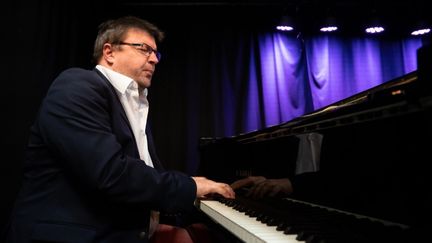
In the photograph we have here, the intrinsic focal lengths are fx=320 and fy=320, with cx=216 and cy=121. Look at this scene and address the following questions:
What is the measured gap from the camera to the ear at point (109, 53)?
1.72 metres

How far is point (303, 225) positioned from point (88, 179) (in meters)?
0.75

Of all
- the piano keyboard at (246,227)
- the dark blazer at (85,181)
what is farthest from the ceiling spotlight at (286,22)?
the dark blazer at (85,181)

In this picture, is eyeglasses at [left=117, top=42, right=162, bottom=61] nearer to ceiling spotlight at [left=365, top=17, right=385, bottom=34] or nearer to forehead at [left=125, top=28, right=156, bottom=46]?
forehead at [left=125, top=28, right=156, bottom=46]

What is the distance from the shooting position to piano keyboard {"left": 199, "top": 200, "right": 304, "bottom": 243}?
0.90 meters

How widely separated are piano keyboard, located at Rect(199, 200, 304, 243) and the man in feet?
0.40

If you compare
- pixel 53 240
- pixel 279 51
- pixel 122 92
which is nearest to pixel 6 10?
pixel 122 92

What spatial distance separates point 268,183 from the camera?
5.61 ft

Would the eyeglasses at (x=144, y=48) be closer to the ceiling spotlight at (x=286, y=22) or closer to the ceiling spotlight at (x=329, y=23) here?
the ceiling spotlight at (x=286, y=22)

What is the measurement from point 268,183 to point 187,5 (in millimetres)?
3654

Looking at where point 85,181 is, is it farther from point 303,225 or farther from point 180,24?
point 180,24

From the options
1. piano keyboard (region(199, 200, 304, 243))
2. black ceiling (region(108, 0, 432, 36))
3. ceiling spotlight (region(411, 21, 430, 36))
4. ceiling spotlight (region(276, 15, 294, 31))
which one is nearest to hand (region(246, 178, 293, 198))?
piano keyboard (region(199, 200, 304, 243))

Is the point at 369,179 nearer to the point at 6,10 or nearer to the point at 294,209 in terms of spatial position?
the point at 294,209

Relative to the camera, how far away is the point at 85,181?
3.79 feet

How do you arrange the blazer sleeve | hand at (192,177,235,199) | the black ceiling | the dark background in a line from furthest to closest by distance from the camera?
the black ceiling, the dark background, hand at (192,177,235,199), the blazer sleeve
